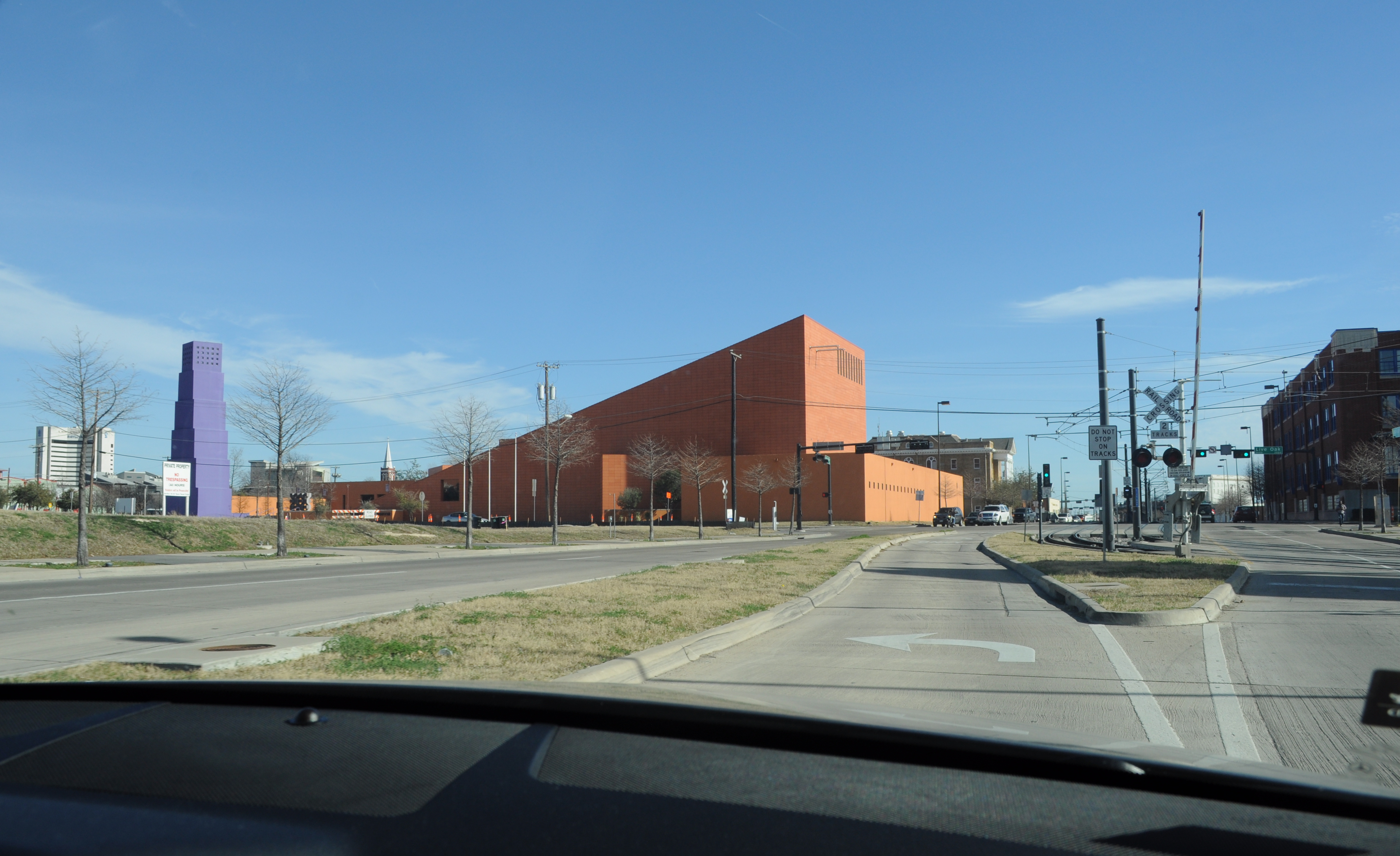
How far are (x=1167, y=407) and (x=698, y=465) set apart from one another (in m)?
36.1

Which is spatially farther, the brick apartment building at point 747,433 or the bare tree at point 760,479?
the brick apartment building at point 747,433

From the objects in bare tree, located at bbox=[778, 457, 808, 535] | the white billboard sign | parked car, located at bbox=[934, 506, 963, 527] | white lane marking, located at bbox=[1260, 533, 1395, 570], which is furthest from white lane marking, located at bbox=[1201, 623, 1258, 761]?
parked car, located at bbox=[934, 506, 963, 527]

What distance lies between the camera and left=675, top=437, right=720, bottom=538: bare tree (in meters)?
68.9

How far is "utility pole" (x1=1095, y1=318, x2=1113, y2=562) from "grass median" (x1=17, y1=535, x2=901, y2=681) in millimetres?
11050

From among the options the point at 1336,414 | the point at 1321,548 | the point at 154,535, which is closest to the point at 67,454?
the point at 154,535

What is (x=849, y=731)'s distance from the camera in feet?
6.15

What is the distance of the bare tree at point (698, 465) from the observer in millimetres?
68938

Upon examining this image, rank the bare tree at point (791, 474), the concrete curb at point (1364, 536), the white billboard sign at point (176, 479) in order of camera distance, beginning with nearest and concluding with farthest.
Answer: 1. the concrete curb at point (1364, 536)
2. the white billboard sign at point (176, 479)
3. the bare tree at point (791, 474)

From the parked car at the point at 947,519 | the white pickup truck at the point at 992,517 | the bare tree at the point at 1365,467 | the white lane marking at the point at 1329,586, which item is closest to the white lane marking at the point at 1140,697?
the white lane marking at the point at 1329,586

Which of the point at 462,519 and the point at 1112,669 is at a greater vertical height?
the point at 1112,669

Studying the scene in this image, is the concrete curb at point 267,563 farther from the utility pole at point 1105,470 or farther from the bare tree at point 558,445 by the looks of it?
the utility pole at point 1105,470

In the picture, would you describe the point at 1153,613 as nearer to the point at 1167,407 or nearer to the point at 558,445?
the point at 1167,407

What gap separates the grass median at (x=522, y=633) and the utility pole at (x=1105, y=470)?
11050 mm

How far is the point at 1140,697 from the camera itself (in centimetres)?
717
